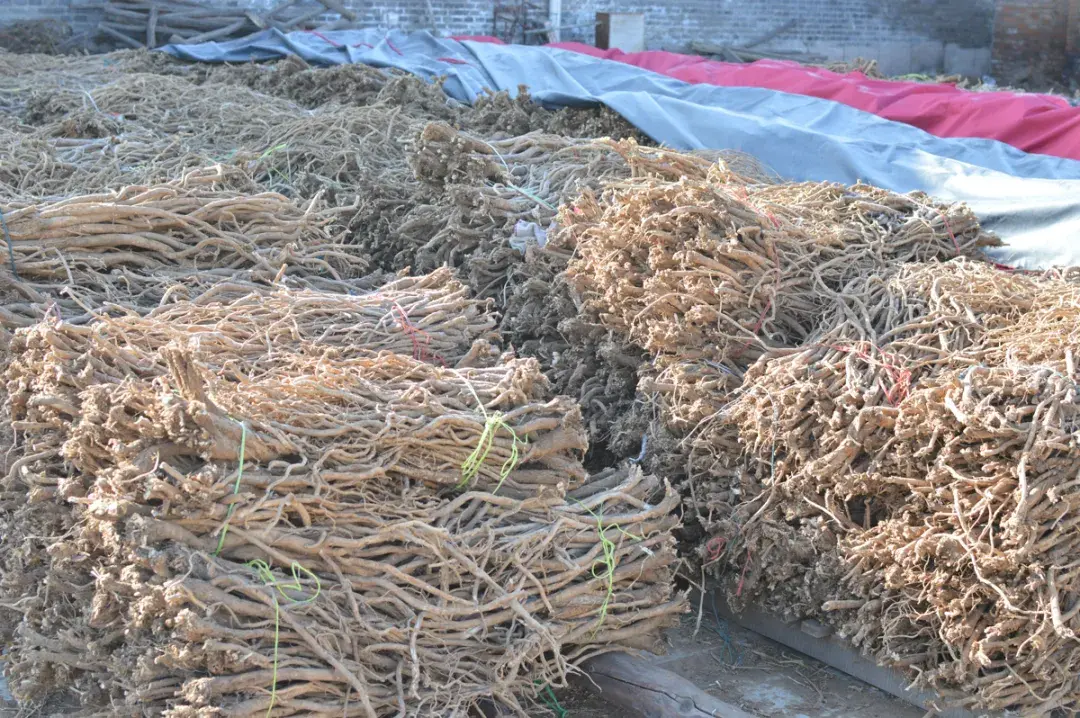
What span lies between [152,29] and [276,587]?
11198 millimetres

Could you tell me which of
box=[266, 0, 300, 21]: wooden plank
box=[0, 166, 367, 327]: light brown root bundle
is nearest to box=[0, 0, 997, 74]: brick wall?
box=[266, 0, 300, 21]: wooden plank

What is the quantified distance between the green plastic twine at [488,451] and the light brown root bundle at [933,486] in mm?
1012

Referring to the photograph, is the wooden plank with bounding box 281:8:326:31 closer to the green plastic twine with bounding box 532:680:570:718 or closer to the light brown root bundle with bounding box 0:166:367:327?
the light brown root bundle with bounding box 0:166:367:327

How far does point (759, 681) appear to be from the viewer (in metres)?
3.92

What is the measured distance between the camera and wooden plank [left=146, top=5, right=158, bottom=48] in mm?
12523

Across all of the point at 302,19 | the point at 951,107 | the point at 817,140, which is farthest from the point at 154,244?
the point at 302,19

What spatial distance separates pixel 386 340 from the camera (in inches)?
163

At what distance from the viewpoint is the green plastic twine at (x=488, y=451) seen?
11.0ft

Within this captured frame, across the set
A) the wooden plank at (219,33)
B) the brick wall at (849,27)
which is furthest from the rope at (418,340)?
the brick wall at (849,27)

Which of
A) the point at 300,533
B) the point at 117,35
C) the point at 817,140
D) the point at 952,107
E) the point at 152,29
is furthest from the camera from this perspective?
the point at 117,35

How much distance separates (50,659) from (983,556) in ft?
8.84

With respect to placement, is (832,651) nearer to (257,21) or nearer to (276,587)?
(276,587)

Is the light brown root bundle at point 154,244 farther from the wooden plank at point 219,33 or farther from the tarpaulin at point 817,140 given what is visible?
the wooden plank at point 219,33

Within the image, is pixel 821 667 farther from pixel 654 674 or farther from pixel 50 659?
pixel 50 659
